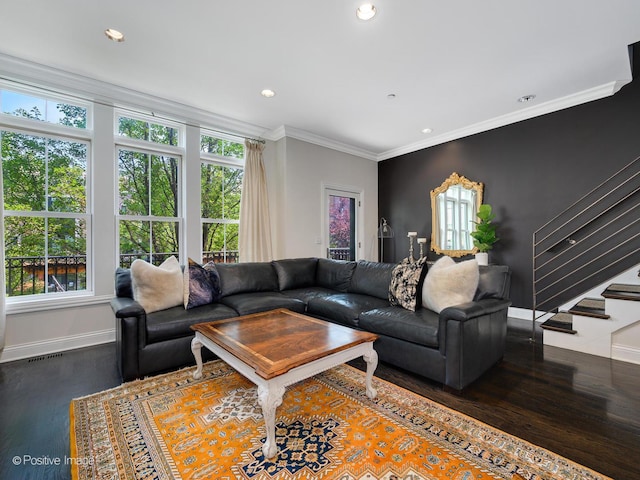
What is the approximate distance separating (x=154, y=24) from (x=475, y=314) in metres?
3.40

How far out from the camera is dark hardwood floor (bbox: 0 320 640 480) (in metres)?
1.51

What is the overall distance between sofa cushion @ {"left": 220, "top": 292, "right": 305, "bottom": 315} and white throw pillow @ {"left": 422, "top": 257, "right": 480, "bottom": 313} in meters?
1.40

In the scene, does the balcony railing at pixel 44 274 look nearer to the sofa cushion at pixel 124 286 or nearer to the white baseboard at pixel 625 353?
the sofa cushion at pixel 124 286

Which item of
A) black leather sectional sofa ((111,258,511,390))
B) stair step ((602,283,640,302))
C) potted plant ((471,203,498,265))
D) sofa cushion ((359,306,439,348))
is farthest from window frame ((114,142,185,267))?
stair step ((602,283,640,302))

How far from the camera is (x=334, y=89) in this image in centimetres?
343

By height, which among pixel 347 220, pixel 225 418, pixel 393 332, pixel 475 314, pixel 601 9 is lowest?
pixel 225 418

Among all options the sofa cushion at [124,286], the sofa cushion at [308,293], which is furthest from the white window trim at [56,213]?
the sofa cushion at [308,293]

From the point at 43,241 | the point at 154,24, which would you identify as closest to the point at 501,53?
the point at 154,24

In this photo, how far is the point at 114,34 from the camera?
2.49 m

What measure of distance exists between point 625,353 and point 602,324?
28 centimetres

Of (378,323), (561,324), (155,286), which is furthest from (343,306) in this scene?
(561,324)

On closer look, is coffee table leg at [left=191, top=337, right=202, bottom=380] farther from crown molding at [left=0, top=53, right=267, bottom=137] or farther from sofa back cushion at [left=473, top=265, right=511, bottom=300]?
crown molding at [left=0, top=53, right=267, bottom=137]

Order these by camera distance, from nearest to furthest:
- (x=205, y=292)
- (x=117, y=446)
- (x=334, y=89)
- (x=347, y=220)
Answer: (x=117, y=446), (x=205, y=292), (x=334, y=89), (x=347, y=220)

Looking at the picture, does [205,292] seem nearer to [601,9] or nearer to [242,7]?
[242,7]
